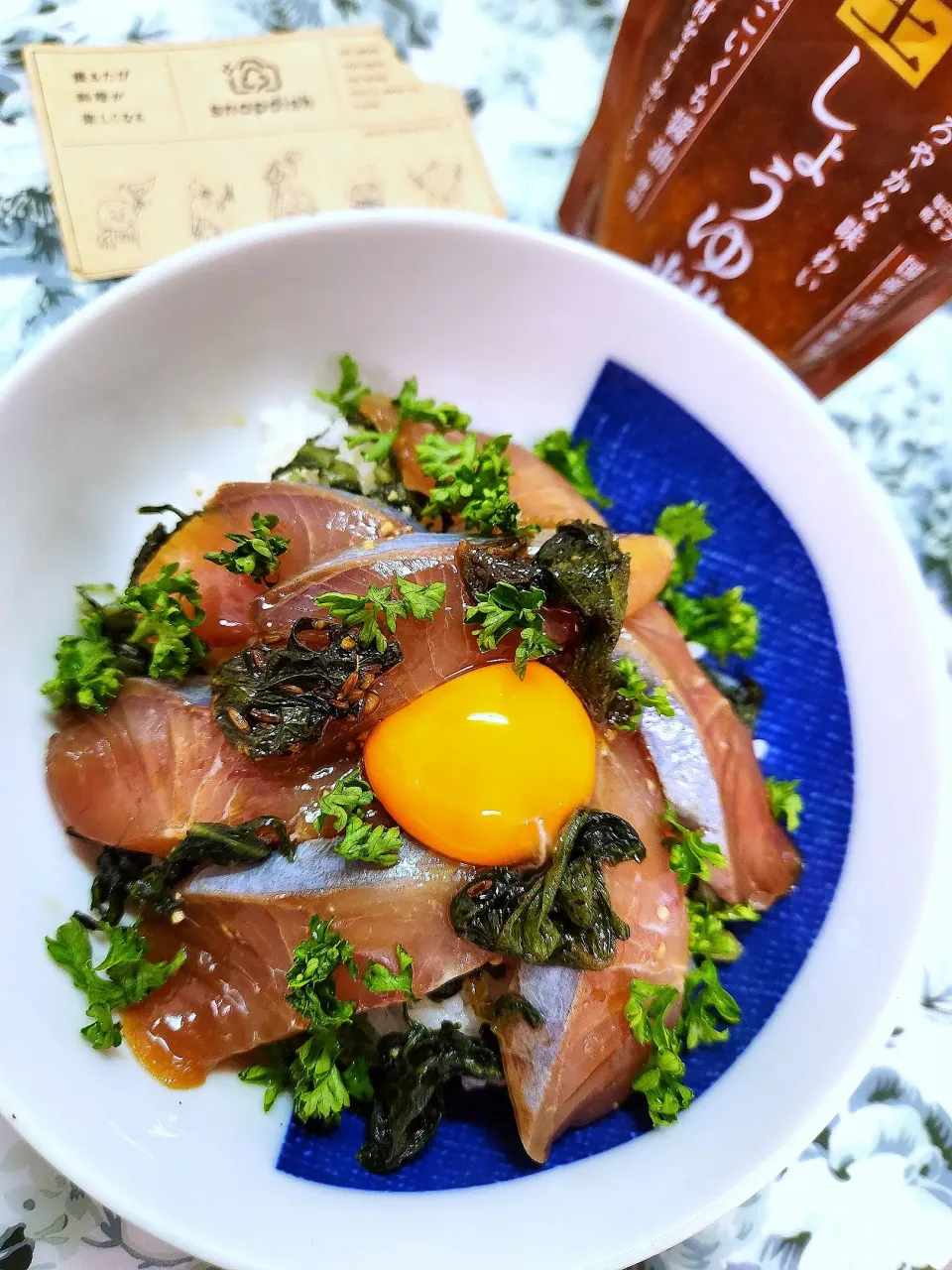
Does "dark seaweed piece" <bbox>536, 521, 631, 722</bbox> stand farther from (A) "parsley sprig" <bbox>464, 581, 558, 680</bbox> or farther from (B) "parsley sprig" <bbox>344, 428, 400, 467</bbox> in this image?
(B) "parsley sprig" <bbox>344, 428, 400, 467</bbox>

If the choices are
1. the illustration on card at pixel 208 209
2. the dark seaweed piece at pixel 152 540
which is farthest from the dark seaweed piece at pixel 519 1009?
the illustration on card at pixel 208 209

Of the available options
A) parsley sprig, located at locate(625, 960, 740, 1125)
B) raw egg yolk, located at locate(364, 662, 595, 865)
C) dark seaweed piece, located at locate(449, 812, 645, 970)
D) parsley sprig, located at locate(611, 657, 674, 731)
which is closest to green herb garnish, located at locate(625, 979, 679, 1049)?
parsley sprig, located at locate(625, 960, 740, 1125)

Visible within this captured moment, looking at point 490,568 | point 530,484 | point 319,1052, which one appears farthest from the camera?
point 530,484

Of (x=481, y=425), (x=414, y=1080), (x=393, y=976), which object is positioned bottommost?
(x=414, y=1080)

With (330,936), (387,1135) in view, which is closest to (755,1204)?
(387,1135)

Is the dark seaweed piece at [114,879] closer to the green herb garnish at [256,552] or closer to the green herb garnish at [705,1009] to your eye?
the green herb garnish at [256,552]

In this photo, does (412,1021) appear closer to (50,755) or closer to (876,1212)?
(50,755)

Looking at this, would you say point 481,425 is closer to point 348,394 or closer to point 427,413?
point 427,413

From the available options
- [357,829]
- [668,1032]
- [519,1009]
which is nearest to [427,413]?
[357,829]
